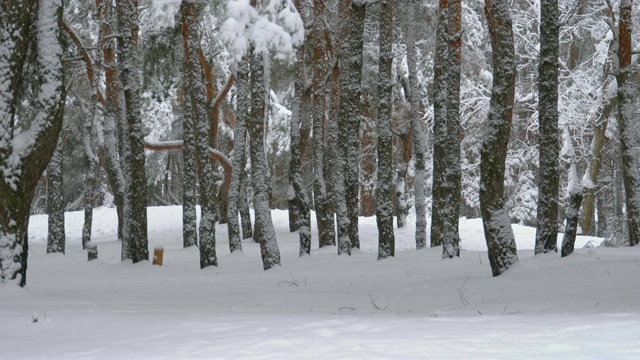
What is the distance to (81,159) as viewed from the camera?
34625mm

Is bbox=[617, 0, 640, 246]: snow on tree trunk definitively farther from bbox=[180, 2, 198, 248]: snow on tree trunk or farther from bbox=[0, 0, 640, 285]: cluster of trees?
bbox=[180, 2, 198, 248]: snow on tree trunk

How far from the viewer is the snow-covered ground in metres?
5.85

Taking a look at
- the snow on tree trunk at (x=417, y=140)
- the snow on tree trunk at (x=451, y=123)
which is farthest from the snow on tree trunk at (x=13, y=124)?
the snow on tree trunk at (x=417, y=140)

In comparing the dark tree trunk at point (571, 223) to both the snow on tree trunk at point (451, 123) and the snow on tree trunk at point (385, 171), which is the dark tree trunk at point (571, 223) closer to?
the snow on tree trunk at point (451, 123)

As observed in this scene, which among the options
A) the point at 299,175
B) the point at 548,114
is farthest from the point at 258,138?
the point at 299,175

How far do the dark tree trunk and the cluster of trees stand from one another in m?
0.04

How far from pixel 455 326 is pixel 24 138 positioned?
6.27 m

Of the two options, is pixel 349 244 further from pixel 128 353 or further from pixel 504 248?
pixel 128 353

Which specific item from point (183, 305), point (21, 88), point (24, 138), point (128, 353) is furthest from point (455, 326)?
point (21, 88)

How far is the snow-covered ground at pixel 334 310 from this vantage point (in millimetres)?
5848

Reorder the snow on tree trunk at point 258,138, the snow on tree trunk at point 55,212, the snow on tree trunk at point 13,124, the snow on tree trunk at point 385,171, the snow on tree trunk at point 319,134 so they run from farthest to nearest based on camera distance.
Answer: the snow on tree trunk at point 55,212
the snow on tree trunk at point 319,134
the snow on tree trunk at point 385,171
the snow on tree trunk at point 258,138
the snow on tree trunk at point 13,124

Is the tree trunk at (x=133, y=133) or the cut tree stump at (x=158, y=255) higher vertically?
the tree trunk at (x=133, y=133)

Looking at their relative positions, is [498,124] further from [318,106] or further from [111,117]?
[111,117]

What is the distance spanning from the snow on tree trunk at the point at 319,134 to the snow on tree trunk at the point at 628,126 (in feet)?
23.3
